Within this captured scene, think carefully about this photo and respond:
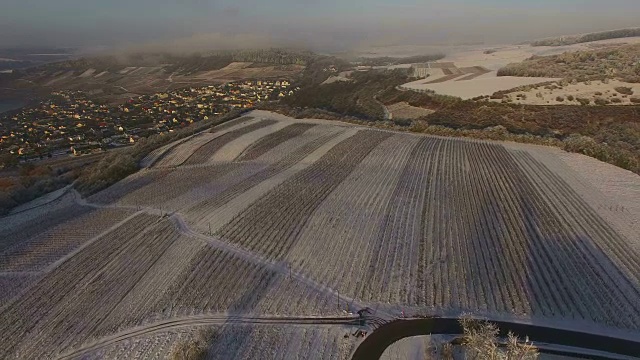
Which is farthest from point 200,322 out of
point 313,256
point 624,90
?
point 624,90

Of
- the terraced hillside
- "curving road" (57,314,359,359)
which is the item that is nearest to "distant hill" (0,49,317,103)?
the terraced hillside

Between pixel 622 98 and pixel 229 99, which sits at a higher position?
pixel 622 98

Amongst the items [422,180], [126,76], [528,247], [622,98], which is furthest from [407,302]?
[126,76]

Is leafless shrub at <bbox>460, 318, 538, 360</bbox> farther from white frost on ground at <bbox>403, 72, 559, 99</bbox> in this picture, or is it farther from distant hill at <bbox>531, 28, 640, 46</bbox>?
distant hill at <bbox>531, 28, 640, 46</bbox>

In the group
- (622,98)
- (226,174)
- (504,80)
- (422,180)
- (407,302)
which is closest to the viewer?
(407,302)

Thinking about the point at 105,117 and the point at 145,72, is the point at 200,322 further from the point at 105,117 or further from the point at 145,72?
the point at 145,72

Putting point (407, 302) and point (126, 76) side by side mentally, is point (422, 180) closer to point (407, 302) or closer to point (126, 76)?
point (407, 302)
